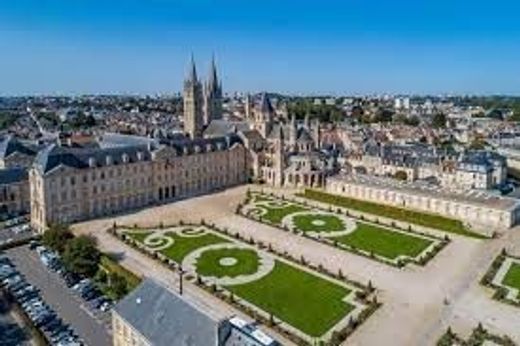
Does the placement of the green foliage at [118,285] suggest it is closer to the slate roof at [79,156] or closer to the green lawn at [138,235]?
the green lawn at [138,235]

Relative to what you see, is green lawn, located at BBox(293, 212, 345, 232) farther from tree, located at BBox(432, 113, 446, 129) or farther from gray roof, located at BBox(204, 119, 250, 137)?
tree, located at BBox(432, 113, 446, 129)

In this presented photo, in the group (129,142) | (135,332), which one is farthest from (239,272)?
(129,142)

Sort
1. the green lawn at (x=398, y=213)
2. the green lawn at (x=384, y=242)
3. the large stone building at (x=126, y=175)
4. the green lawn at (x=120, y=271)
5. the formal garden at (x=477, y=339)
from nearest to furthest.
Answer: the formal garden at (x=477, y=339) < the green lawn at (x=120, y=271) < the green lawn at (x=384, y=242) < the green lawn at (x=398, y=213) < the large stone building at (x=126, y=175)

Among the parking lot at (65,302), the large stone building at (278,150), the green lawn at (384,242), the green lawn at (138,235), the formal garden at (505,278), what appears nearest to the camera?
the parking lot at (65,302)

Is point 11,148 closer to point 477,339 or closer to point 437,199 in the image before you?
point 437,199

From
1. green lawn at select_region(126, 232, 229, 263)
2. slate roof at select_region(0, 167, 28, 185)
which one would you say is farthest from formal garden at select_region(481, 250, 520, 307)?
slate roof at select_region(0, 167, 28, 185)

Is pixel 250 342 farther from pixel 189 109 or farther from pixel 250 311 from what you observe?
pixel 189 109

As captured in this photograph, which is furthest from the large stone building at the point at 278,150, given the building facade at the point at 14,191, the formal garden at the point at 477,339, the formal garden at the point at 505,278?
the formal garden at the point at 477,339

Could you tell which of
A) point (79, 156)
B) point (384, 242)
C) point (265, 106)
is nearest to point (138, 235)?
point (79, 156)
